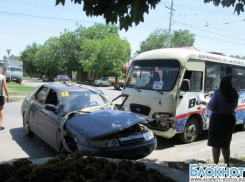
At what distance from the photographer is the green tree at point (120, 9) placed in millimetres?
3094

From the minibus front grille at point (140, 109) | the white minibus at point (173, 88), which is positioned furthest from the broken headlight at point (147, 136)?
the minibus front grille at point (140, 109)

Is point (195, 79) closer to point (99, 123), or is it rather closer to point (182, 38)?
point (99, 123)

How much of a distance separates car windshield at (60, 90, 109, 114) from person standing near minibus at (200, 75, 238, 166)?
2.71 m

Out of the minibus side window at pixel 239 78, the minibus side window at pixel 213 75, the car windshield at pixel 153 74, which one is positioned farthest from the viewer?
the minibus side window at pixel 239 78

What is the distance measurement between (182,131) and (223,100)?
278cm

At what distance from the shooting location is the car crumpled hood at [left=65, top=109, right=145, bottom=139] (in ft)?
15.5

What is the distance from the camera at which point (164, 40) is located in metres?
55.2

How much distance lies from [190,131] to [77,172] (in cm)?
526

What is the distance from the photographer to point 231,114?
4.73 meters

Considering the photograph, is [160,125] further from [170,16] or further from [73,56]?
[73,56]

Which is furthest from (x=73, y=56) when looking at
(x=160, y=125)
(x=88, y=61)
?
(x=160, y=125)

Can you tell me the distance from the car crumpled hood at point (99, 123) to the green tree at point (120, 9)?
2098mm

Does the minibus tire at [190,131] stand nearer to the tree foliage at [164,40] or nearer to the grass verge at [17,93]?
the grass verge at [17,93]

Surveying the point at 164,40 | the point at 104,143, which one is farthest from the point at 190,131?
the point at 164,40
